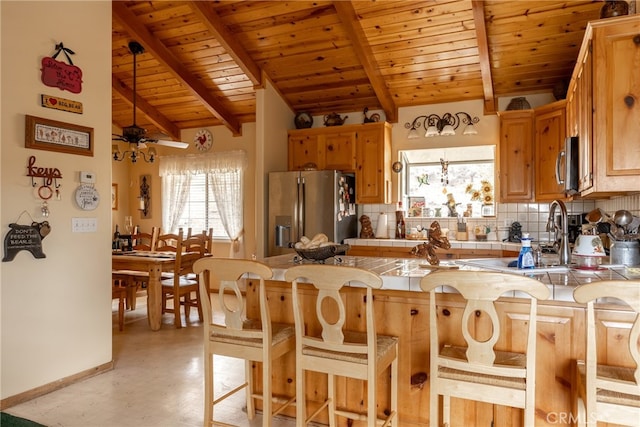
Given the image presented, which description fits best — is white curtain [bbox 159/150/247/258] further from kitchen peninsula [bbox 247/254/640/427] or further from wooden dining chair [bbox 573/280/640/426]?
wooden dining chair [bbox 573/280/640/426]

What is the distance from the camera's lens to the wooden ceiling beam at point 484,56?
3576mm

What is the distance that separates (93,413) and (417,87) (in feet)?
14.6

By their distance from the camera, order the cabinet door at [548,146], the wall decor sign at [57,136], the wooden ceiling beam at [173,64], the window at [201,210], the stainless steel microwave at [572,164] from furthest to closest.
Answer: the window at [201,210] < the wooden ceiling beam at [173,64] < the cabinet door at [548,146] < the stainless steel microwave at [572,164] < the wall decor sign at [57,136]

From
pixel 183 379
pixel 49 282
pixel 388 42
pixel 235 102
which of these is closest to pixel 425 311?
pixel 183 379

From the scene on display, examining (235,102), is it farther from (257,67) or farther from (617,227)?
(617,227)

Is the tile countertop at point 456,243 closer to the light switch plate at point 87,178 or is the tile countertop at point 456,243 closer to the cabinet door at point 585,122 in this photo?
the cabinet door at point 585,122

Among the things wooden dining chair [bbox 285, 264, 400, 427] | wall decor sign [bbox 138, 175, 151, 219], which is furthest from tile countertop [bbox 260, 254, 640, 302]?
wall decor sign [bbox 138, 175, 151, 219]

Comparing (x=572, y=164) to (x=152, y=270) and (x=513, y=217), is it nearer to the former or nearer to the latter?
(x=513, y=217)

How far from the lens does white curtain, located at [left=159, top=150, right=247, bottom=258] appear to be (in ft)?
20.6

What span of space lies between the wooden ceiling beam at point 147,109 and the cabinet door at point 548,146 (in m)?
5.18

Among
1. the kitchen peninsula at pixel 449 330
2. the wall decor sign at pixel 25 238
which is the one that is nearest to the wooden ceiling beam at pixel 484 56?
the kitchen peninsula at pixel 449 330

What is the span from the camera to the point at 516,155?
14.8 feet

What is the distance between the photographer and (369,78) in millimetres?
4637

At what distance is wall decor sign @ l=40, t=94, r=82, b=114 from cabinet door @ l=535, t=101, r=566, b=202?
14.1ft
